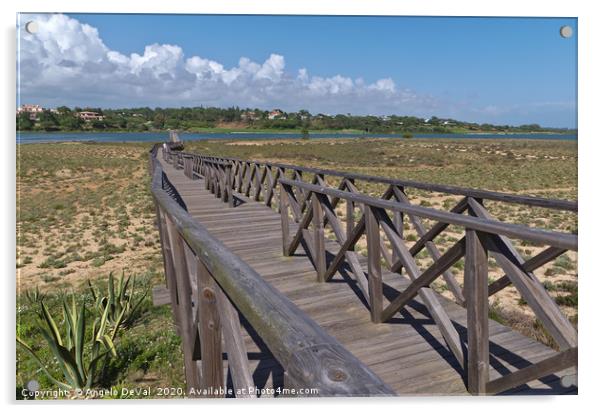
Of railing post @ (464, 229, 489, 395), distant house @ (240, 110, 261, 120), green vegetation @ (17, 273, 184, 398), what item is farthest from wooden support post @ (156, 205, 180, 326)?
distant house @ (240, 110, 261, 120)

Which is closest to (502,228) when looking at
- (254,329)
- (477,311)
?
(477,311)

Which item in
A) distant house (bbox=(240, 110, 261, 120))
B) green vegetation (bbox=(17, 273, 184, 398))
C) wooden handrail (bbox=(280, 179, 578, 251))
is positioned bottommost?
green vegetation (bbox=(17, 273, 184, 398))

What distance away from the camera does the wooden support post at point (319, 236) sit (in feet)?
12.1

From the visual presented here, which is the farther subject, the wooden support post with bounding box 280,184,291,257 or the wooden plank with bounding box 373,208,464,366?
the wooden support post with bounding box 280,184,291,257

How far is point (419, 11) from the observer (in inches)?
116

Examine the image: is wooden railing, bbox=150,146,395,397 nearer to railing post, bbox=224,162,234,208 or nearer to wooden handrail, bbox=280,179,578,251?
wooden handrail, bbox=280,179,578,251

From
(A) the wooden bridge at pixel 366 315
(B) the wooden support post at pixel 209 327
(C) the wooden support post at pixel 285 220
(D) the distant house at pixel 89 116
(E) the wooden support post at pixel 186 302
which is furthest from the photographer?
(C) the wooden support post at pixel 285 220

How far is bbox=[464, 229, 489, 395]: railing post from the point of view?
1.92 m

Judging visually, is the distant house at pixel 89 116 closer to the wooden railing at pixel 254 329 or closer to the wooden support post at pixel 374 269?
the wooden railing at pixel 254 329

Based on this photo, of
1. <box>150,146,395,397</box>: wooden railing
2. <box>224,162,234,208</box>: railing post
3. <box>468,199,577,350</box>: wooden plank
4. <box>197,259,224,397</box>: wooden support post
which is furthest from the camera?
<box>224,162,234,208</box>: railing post

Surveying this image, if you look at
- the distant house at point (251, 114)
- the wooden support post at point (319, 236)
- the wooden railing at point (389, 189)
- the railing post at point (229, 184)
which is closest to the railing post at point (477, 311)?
the wooden railing at point (389, 189)

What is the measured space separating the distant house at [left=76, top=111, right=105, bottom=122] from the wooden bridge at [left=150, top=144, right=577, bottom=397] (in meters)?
0.95

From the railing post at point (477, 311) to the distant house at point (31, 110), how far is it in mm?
2754
